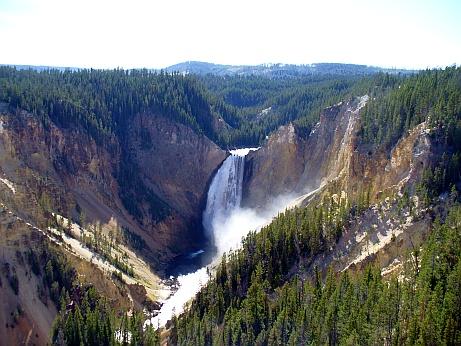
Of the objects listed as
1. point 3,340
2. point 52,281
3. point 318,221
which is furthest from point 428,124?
point 3,340

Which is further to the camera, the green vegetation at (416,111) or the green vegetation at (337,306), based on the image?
the green vegetation at (416,111)

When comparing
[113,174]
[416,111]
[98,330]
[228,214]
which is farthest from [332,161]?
[98,330]

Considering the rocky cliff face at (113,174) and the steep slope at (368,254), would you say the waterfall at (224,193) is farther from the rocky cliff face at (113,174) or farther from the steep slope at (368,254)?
the steep slope at (368,254)

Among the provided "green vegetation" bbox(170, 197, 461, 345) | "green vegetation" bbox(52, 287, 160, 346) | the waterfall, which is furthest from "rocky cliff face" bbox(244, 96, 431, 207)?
"green vegetation" bbox(52, 287, 160, 346)

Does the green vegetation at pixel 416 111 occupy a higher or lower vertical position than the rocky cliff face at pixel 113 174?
higher

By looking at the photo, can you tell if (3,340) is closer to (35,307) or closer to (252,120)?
(35,307)

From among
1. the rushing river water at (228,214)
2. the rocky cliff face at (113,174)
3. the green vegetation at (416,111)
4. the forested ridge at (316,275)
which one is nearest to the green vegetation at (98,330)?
the forested ridge at (316,275)
